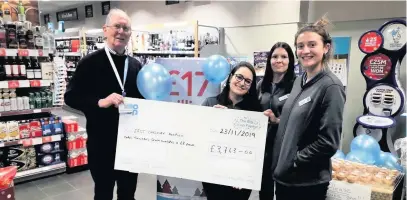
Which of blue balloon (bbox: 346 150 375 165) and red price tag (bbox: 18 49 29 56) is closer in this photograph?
blue balloon (bbox: 346 150 375 165)

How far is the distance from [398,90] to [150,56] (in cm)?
533

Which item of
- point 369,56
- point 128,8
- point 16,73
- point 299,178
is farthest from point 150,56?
point 299,178

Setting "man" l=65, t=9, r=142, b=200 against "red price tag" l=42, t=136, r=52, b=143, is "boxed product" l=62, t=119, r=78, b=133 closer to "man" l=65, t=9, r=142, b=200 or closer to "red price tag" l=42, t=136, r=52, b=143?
"red price tag" l=42, t=136, r=52, b=143

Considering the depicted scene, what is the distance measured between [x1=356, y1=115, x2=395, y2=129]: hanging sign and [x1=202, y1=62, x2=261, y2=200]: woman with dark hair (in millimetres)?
2552

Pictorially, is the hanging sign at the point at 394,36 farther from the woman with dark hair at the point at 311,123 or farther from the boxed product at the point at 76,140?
the boxed product at the point at 76,140

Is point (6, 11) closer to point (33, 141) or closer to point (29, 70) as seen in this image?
point (29, 70)

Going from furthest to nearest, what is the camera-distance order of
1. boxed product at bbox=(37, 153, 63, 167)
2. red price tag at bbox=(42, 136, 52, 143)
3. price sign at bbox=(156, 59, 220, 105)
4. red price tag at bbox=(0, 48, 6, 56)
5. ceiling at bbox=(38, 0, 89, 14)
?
ceiling at bbox=(38, 0, 89, 14), boxed product at bbox=(37, 153, 63, 167), red price tag at bbox=(42, 136, 52, 143), red price tag at bbox=(0, 48, 6, 56), price sign at bbox=(156, 59, 220, 105)

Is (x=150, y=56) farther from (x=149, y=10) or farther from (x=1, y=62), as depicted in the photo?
(x=1, y=62)

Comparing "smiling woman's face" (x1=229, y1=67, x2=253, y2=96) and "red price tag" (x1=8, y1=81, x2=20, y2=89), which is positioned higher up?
"smiling woman's face" (x1=229, y1=67, x2=253, y2=96)

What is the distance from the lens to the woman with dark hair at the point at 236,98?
1.86 metres

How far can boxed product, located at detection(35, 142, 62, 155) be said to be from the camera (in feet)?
13.1

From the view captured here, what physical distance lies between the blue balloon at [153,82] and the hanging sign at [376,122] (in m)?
3.03

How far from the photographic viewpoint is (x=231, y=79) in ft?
6.31

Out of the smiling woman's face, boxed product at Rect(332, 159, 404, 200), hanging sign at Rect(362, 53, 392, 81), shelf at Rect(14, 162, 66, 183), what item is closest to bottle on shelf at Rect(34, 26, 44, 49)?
shelf at Rect(14, 162, 66, 183)
